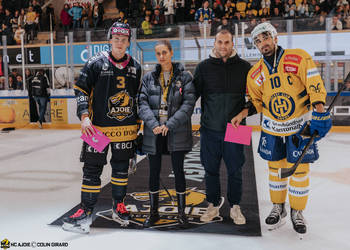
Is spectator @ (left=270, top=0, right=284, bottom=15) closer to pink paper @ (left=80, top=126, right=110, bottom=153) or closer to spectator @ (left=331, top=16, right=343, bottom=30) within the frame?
spectator @ (left=331, top=16, right=343, bottom=30)

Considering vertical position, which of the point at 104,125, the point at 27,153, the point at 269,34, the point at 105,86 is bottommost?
the point at 27,153

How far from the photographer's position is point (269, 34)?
2250mm

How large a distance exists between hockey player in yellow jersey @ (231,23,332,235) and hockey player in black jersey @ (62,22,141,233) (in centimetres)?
74

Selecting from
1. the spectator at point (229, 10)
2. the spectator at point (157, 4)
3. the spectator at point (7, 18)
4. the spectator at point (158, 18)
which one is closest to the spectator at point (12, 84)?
the spectator at point (7, 18)

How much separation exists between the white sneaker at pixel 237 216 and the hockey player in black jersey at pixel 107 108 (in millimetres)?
762

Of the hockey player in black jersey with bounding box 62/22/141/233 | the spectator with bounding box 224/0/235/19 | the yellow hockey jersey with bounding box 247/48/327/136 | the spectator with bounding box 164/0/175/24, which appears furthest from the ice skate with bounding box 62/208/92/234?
the spectator with bounding box 224/0/235/19

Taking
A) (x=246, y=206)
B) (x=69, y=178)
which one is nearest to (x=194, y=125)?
(x=69, y=178)

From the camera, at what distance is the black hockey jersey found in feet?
7.72

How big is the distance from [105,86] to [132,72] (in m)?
0.21

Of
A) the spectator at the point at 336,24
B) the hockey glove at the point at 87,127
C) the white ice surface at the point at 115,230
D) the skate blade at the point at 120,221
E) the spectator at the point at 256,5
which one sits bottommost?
the white ice surface at the point at 115,230

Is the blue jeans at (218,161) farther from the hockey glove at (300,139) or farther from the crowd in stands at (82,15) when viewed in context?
the crowd in stands at (82,15)

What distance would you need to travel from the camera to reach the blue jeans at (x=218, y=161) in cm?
246

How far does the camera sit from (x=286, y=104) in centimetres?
222

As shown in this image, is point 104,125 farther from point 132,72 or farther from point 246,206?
point 246,206
